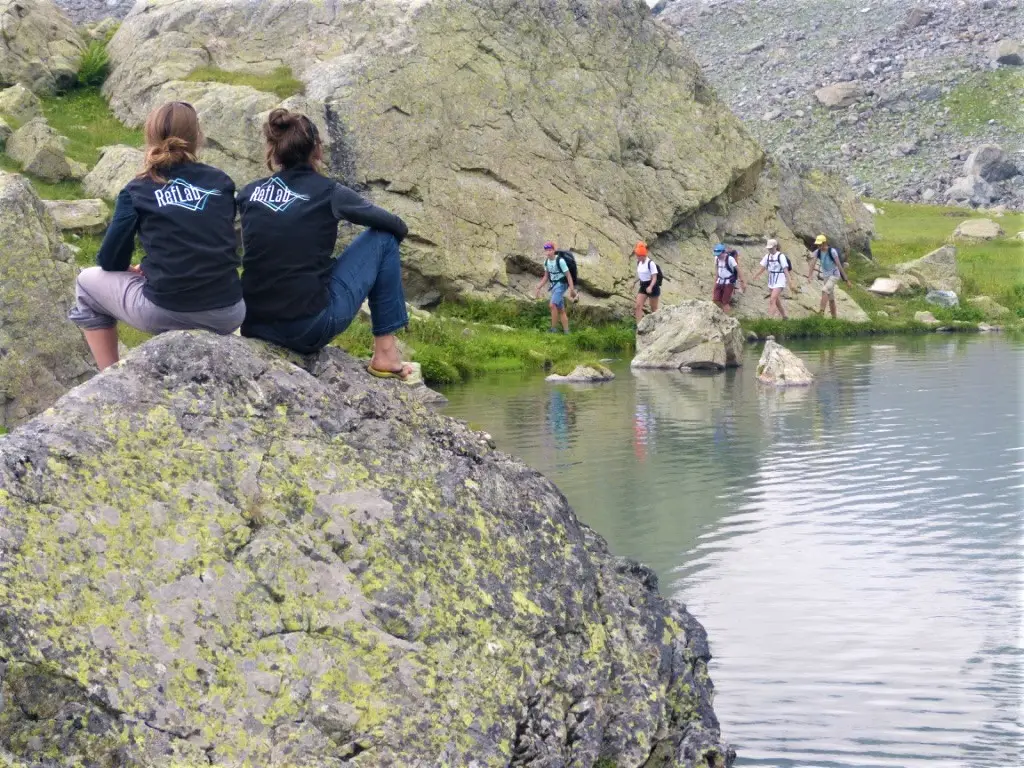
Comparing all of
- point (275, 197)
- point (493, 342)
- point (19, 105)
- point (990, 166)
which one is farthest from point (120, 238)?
point (990, 166)

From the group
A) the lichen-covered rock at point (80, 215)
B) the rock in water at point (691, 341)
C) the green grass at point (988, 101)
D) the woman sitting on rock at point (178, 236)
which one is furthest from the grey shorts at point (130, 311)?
the green grass at point (988, 101)

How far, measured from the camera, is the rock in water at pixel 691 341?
30359 mm

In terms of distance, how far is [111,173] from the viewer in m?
36.7

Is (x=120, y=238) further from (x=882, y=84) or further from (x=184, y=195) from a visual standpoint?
(x=882, y=84)

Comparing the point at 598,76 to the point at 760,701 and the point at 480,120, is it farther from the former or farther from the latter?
the point at 760,701

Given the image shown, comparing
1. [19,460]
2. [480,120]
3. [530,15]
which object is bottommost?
[19,460]

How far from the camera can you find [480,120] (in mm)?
41344

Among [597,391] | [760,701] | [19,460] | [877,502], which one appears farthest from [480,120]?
[19,460]

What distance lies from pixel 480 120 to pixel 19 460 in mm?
36562

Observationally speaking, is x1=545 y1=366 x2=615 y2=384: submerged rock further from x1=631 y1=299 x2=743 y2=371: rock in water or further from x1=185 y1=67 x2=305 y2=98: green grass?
x1=185 y1=67 x2=305 y2=98: green grass

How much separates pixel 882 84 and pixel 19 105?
118 metres

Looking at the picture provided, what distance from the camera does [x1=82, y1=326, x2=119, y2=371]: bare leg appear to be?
777 cm

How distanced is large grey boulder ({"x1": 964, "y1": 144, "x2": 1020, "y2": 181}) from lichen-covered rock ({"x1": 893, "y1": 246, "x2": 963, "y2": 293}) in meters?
61.9

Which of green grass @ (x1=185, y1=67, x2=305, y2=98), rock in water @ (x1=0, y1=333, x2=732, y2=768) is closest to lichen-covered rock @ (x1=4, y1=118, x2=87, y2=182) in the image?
green grass @ (x1=185, y1=67, x2=305, y2=98)
